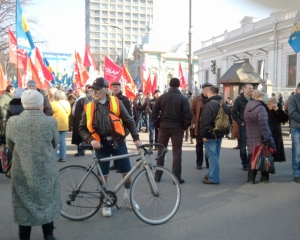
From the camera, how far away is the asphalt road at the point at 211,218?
414cm

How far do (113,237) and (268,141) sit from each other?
3.49 metres

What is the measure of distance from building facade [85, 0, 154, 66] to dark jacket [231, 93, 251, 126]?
5362 inches

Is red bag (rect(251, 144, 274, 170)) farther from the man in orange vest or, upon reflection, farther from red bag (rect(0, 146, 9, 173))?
red bag (rect(0, 146, 9, 173))

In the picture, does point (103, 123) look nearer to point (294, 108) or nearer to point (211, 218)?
point (211, 218)

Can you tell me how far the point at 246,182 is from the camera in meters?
6.69

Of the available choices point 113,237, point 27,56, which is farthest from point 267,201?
point 27,56

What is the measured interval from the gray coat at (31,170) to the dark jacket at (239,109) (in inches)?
193

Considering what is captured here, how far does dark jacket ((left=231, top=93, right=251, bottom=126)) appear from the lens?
24.9 ft

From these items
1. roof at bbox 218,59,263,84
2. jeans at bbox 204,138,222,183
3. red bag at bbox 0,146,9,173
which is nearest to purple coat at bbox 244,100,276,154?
jeans at bbox 204,138,222,183

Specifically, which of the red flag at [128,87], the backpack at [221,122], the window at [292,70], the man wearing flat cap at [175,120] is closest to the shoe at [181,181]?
the man wearing flat cap at [175,120]

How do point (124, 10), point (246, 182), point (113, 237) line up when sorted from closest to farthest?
point (113, 237)
point (246, 182)
point (124, 10)

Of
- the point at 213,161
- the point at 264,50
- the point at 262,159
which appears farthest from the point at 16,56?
the point at 264,50

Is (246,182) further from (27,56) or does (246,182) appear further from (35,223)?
(27,56)

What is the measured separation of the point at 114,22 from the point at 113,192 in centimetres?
14568
